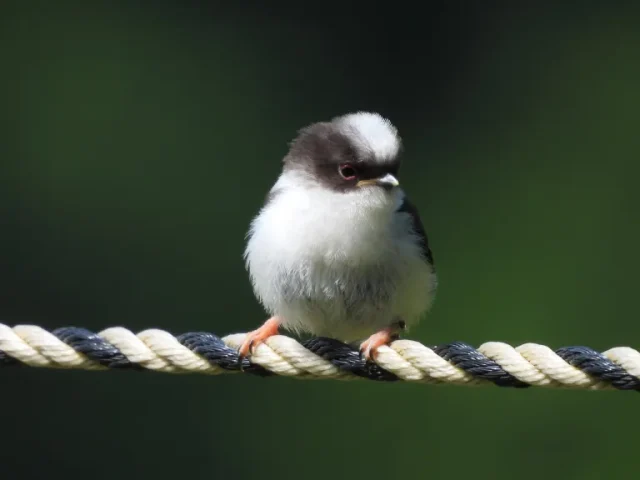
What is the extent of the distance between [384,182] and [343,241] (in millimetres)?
278

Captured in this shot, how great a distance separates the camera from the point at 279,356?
3.94 m

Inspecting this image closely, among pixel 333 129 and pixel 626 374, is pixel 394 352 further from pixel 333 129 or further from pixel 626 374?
pixel 333 129

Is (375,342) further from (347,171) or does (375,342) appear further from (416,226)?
(416,226)

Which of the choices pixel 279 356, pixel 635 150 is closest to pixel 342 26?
pixel 635 150

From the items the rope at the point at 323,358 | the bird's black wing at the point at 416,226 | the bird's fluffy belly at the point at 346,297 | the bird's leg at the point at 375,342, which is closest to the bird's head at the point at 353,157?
the bird's black wing at the point at 416,226

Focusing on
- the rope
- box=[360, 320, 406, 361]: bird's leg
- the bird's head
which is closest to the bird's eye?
the bird's head

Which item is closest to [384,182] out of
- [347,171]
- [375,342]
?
[347,171]

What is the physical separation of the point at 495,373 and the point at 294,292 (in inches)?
46.6

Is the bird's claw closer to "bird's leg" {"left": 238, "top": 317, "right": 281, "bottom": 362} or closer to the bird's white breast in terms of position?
"bird's leg" {"left": 238, "top": 317, "right": 281, "bottom": 362}

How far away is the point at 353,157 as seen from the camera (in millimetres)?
4480

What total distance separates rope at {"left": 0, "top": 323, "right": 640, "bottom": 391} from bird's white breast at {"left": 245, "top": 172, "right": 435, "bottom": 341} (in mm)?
432

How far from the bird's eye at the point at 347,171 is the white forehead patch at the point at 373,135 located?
8cm

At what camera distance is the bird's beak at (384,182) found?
441 cm

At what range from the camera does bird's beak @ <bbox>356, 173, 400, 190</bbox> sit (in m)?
4.41
